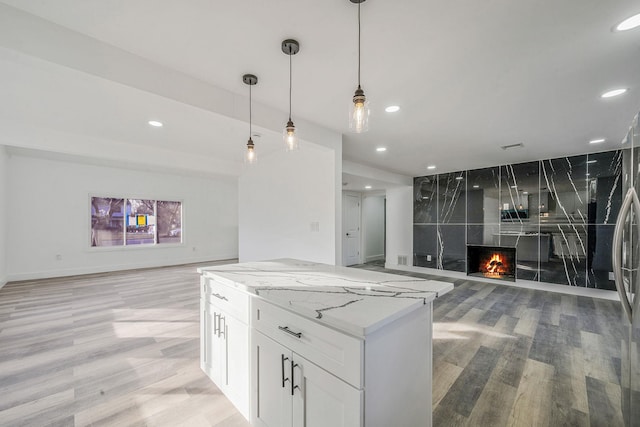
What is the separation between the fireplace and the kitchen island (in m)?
5.07

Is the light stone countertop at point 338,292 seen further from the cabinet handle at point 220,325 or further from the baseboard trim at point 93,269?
the baseboard trim at point 93,269

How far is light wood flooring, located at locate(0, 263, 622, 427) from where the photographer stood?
1.77 m

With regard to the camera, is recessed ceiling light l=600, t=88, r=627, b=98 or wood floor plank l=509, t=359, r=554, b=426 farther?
recessed ceiling light l=600, t=88, r=627, b=98

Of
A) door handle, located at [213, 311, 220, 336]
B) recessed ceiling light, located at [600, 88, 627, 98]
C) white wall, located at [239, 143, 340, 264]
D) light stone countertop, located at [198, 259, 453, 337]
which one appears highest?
recessed ceiling light, located at [600, 88, 627, 98]

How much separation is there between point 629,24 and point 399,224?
5772 millimetres

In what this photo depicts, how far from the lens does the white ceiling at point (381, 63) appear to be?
1583 millimetres

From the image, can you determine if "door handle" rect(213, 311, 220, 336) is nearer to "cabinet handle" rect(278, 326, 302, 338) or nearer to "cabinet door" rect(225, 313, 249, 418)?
"cabinet door" rect(225, 313, 249, 418)

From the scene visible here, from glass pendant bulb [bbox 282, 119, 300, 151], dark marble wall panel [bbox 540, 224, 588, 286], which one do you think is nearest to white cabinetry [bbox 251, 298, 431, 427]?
glass pendant bulb [bbox 282, 119, 300, 151]

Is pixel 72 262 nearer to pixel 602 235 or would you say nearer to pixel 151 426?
pixel 151 426

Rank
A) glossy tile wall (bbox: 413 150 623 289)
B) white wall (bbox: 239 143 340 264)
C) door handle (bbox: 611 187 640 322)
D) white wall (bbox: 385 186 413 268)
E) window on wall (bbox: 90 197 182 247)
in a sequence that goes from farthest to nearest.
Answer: white wall (bbox: 385 186 413 268), window on wall (bbox: 90 197 182 247), glossy tile wall (bbox: 413 150 623 289), white wall (bbox: 239 143 340 264), door handle (bbox: 611 187 640 322)

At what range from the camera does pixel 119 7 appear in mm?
1571

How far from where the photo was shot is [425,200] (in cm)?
675

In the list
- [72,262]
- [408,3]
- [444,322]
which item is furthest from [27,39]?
[72,262]

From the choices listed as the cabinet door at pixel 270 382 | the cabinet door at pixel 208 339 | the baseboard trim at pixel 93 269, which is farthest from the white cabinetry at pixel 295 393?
the baseboard trim at pixel 93 269
